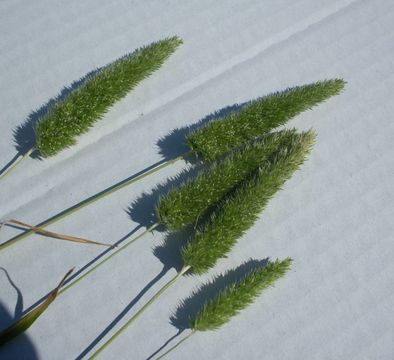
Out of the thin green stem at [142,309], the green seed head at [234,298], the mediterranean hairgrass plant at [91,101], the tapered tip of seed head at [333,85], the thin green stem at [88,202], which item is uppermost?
the mediterranean hairgrass plant at [91,101]

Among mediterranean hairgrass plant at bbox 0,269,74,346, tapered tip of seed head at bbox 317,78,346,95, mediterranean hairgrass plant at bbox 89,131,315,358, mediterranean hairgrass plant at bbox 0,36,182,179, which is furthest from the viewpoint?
tapered tip of seed head at bbox 317,78,346,95

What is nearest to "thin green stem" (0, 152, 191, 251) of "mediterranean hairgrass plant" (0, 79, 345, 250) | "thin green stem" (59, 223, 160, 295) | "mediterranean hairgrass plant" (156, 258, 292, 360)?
"mediterranean hairgrass plant" (0, 79, 345, 250)

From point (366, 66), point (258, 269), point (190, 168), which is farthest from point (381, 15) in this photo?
point (258, 269)

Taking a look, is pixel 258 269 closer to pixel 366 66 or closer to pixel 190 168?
pixel 190 168

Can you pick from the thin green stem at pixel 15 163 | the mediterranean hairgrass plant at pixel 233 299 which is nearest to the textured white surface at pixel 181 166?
the thin green stem at pixel 15 163

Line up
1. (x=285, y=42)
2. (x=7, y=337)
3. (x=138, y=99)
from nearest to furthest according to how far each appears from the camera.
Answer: (x=7, y=337) < (x=138, y=99) < (x=285, y=42)

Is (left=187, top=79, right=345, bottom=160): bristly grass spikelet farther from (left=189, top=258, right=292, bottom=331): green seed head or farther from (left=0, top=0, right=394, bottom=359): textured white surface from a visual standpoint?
(left=189, top=258, right=292, bottom=331): green seed head

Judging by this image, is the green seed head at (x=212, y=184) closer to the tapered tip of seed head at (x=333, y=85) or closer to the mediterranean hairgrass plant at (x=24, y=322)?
the tapered tip of seed head at (x=333, y=85)
